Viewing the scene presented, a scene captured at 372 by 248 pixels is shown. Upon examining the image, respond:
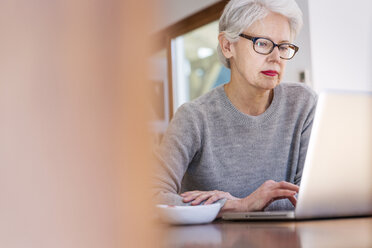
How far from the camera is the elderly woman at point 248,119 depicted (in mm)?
1466

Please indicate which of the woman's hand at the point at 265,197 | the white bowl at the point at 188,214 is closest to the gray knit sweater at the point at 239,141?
the woman's hand at the point at 265,197

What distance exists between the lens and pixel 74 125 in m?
0.08

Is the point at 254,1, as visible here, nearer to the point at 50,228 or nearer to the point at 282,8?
the point at 282,8

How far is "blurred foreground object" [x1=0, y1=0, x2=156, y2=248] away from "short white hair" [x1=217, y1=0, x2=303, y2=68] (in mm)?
1545

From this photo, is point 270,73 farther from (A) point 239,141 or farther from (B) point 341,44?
(B) point 341,44

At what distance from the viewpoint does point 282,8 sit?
1.57 metres

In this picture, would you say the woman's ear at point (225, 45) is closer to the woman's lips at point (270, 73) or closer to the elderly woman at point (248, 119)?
the elderly woman at point (248, 119)

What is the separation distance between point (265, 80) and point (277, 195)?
0.63 m

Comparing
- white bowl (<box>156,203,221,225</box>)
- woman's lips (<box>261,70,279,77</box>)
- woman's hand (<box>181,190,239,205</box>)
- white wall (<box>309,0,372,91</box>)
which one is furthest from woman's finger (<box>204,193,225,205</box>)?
white wall (<box>309,0,372,91</box>)

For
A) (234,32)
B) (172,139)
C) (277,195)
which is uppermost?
(234,32)

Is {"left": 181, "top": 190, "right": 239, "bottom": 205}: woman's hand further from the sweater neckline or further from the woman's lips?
the woman's lips

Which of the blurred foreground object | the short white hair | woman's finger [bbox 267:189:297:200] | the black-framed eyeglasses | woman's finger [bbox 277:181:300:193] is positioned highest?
the short white hair

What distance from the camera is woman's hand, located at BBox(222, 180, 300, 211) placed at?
1038 mm

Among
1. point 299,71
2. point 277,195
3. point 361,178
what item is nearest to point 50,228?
point 361,178
